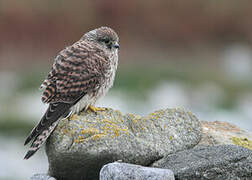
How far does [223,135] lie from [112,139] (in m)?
1.91

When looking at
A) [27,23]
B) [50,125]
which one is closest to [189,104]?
[27,23]

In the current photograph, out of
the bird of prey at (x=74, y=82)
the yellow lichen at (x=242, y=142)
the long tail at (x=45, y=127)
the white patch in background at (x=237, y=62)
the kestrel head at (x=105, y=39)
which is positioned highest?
the kestrel head at (x=105, y=39)

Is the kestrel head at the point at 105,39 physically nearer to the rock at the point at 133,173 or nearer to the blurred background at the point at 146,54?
the rock at the point at 133,173

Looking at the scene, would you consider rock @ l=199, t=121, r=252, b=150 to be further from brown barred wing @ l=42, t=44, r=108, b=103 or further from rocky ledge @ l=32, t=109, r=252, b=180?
brown barred wing @ l=42, t=44, r=108, b=103

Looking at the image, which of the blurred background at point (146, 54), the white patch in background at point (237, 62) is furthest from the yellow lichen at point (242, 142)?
the white patch in background at point (237, 62)

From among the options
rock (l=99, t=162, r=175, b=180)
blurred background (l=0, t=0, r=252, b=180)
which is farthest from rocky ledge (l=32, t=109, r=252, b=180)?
blurred background (l=0, t=0, r=252, b=180)

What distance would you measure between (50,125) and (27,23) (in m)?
16.9

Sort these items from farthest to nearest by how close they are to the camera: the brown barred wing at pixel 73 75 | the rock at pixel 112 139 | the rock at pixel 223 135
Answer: the rock at pixel 223 135, the brown barred wing at pixel 73 75, the rock at pixel 112 139

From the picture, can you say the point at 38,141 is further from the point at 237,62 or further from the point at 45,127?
the point at 237,62

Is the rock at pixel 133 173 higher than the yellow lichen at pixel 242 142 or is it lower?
higher

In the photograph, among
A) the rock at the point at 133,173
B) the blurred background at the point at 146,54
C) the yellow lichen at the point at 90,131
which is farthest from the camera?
the blurred background at the point at 146,54

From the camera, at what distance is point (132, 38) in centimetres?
2412

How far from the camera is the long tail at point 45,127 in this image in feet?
22.5

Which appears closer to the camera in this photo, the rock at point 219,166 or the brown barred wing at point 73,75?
the rock at point 219,166
